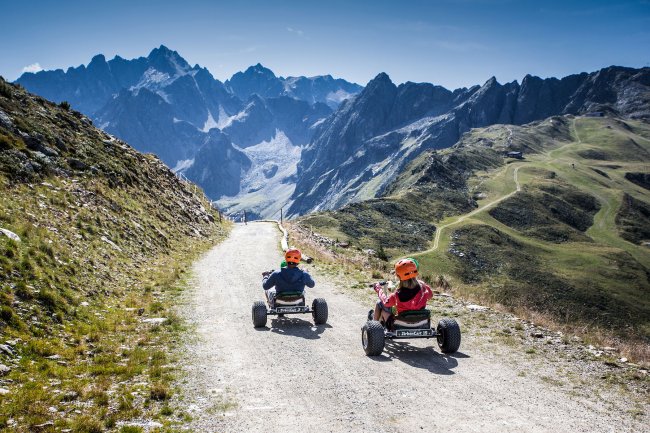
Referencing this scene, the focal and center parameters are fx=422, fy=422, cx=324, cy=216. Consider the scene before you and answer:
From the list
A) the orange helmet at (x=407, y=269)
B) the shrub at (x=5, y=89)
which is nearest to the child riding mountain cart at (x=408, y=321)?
the orange helmet at (x=407, y=269)

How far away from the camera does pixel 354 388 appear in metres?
9.67

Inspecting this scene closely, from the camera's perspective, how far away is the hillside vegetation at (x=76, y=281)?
8859 millimetres

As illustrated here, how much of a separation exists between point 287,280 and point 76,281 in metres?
7.80

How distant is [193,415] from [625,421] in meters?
8.45

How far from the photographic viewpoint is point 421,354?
12.3m

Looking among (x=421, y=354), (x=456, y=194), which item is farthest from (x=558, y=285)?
(x=421, y=354)

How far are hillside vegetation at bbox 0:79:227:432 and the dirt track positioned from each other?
1178mm

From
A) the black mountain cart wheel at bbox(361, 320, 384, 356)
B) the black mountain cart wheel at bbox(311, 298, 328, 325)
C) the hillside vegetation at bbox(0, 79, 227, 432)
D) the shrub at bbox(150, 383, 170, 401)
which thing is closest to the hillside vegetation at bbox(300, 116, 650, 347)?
the black mountain cart wheel at bbox(311, 298, 328, 325)

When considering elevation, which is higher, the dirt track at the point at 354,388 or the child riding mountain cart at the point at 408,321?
the child riding mountain cart at the point at 408,321

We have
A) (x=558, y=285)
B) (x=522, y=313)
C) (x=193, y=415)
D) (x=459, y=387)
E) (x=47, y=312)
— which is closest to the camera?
(x=193, y=415)

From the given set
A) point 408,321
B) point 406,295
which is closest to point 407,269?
point 406,295

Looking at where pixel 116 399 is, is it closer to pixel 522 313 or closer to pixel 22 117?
pixel 522 313

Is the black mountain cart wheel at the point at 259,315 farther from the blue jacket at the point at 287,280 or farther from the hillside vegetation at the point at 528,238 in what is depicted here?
the hillside vegetation at the point at 528,238

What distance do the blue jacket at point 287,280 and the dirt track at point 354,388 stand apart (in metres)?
1.34
